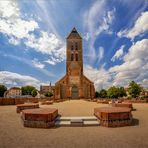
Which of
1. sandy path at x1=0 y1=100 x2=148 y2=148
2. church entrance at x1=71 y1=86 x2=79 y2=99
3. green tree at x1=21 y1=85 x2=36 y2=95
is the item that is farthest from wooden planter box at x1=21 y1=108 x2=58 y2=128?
green tree at x1=21 y1=85 x2=36 y2=95

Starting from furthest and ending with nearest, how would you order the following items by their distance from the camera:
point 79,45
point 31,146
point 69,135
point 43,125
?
point 79,45, point 43,125, point 69,135, point 31,146

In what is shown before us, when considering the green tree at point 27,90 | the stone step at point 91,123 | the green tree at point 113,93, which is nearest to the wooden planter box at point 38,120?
the stone step at point 91,123

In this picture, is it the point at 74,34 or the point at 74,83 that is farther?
the point at 74,34

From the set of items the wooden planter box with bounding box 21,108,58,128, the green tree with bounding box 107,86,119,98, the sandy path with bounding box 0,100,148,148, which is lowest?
the sandy path with bounding box 0,100,148,148

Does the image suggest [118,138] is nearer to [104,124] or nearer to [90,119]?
[104,124]

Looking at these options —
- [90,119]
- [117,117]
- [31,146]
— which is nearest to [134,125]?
[117,117]

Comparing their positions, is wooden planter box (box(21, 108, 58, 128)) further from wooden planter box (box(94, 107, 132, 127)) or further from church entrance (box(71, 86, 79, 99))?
church entrance (box(71, 86, 79, 99))

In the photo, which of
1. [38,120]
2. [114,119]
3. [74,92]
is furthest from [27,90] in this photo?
[114,119]

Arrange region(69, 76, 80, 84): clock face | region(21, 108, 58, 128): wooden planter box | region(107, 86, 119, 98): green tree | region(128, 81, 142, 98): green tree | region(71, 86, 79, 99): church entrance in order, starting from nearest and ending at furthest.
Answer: region(21, 108, 58, 128): wooden planter box, region(128, 81, 142, 98): green tree, region(71, 86, 79, 99): church entrance, region(69, 76, 80, 84): clock face, region(107, 86, 119, 98): green tree

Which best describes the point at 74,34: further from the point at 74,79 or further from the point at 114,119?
the point at 114,119

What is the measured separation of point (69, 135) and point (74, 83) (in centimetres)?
5430

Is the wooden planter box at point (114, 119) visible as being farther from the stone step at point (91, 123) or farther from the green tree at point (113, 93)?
the green tree at point (113, 93)

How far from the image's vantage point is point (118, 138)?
7.04m

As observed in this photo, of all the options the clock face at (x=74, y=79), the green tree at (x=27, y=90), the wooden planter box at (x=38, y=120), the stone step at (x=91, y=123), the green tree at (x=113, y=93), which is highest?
the clock face at (x=74, y=79)
